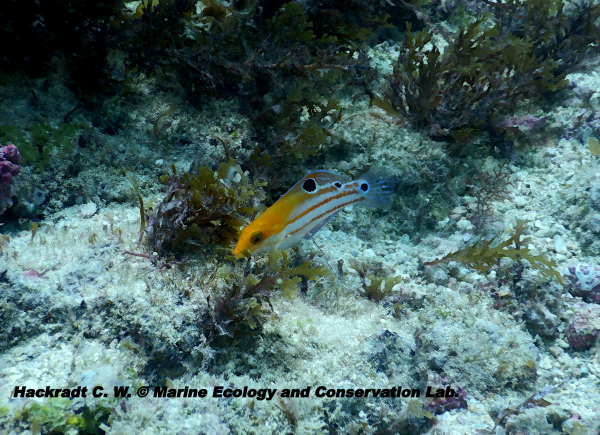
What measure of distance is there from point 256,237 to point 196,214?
0.71 m

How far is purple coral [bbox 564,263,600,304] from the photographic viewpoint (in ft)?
10.8

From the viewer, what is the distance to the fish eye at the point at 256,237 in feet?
7.73

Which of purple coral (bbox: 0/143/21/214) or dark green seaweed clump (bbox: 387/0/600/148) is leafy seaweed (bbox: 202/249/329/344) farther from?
dark green seaweed clump (bbox: 387/0/600/148)

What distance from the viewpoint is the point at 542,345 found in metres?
3.15

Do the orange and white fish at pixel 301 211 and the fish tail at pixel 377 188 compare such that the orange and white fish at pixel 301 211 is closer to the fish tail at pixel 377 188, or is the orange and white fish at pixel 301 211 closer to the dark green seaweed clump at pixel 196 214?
the fish tail at pixel 377 188

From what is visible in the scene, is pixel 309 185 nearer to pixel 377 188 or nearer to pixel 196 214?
pixel 377 188

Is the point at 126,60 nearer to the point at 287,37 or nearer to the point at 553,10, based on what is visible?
the point at 287,37

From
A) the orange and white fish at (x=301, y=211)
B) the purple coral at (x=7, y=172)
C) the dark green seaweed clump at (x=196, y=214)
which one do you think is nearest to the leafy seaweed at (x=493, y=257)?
the orange and white fish at (x=301, y=211)

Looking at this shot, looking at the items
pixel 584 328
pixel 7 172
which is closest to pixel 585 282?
pixel 584 328

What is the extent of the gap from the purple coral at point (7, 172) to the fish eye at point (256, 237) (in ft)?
6.88

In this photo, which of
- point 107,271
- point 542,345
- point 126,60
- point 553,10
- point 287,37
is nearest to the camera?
point 107,271

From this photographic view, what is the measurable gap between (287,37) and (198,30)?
1.04 metres

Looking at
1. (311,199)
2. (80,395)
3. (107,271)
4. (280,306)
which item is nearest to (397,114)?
(311,199)

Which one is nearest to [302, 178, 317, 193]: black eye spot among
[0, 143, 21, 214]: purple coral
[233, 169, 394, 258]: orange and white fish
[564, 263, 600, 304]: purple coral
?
[233, 169, 394, 258]: orange and white fish
